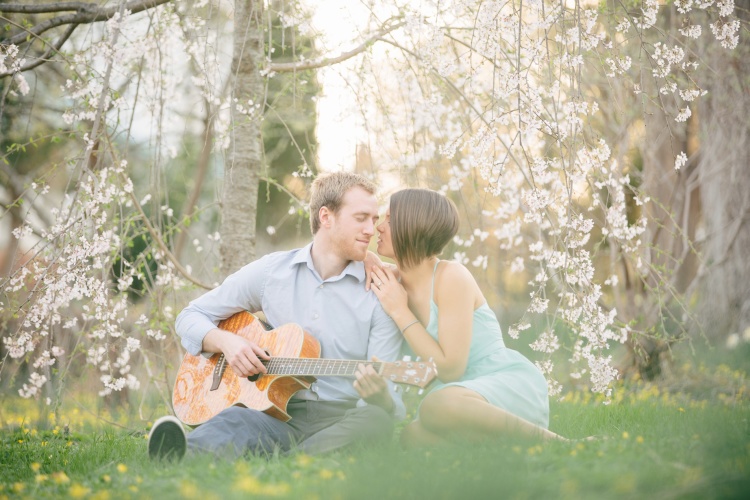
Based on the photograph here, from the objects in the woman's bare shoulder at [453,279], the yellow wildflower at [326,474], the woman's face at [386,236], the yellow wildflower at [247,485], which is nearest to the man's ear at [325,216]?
the woman's face at [386,236]

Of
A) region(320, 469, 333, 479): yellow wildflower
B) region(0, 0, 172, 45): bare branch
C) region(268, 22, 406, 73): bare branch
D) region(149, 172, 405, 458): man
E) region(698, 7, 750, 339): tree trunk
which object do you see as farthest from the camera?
region(698, 7, 750, 339): tree trunk

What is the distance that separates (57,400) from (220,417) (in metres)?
1.22

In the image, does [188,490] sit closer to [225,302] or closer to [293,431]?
[293,431]

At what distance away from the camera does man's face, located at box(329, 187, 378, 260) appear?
3.18 meters

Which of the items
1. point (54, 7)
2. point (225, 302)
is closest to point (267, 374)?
point (225, 302)

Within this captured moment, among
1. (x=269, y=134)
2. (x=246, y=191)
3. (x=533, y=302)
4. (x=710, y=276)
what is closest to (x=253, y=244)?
(x=246, y=191)

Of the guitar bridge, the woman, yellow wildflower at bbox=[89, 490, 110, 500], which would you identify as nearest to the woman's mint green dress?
the woman

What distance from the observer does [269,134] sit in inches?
372

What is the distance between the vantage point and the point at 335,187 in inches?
129

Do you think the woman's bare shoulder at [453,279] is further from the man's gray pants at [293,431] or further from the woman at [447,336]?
the man's gray pants at [293,431]

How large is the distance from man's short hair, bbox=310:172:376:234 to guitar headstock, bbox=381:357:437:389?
0.83m

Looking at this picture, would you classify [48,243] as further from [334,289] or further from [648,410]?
[648,410]

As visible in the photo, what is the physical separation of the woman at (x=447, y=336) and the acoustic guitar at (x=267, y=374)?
0.24m

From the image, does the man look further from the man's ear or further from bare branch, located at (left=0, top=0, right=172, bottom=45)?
bare branch, located at (left=0, top=0, right=172, bottom=45)
